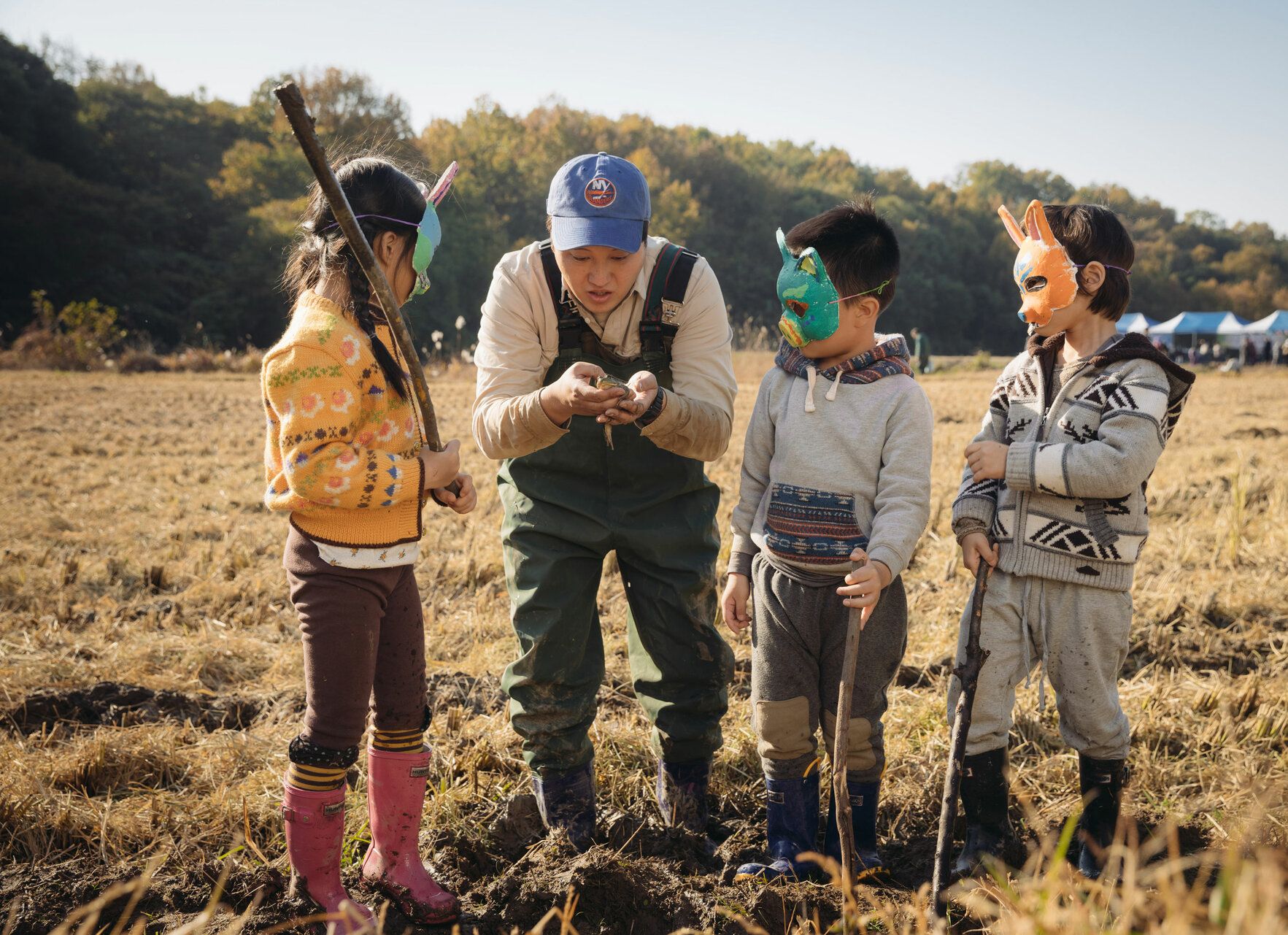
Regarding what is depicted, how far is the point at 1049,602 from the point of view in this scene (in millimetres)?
2727

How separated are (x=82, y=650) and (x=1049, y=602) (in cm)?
400

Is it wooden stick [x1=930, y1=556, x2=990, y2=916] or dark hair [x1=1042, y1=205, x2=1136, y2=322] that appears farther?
dark hair [x1=1042, y1=205, x2=1136, y2=322]

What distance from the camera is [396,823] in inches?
103

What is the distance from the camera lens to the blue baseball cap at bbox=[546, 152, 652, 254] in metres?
2.67

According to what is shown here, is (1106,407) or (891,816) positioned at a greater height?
(1106,407)

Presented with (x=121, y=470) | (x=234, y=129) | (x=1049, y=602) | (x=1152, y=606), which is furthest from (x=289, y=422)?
(x=234, y=129)

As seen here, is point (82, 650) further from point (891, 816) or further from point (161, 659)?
point (891, 816)

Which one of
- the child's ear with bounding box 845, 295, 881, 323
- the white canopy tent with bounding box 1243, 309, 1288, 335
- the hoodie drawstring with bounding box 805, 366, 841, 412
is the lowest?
the hoodie drawstring with bounding box 805, 366, 841, 412

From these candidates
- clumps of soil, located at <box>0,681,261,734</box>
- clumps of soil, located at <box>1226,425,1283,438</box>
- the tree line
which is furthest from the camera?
the tree line

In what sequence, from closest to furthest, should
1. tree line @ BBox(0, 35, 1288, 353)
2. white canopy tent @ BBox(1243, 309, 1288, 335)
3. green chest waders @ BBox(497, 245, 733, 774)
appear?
green chest waders @ BBox(497, 245, 733, 774) < tree line @ BBox(0, 35, 1288, 353) < white canopy tent @ BBox(1243, 309, 1288, 335)

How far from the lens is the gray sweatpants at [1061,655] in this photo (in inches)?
105

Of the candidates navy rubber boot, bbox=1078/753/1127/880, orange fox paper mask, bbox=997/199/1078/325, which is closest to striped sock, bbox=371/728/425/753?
navy rubber boot, bbox=1078/753/1127/880

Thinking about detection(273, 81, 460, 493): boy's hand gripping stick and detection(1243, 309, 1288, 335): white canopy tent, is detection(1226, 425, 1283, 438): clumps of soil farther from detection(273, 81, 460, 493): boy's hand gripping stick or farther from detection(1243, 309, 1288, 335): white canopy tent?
detection(1243, 309, 1288, 335): white canopy tent

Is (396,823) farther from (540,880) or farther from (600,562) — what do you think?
(600,562)
